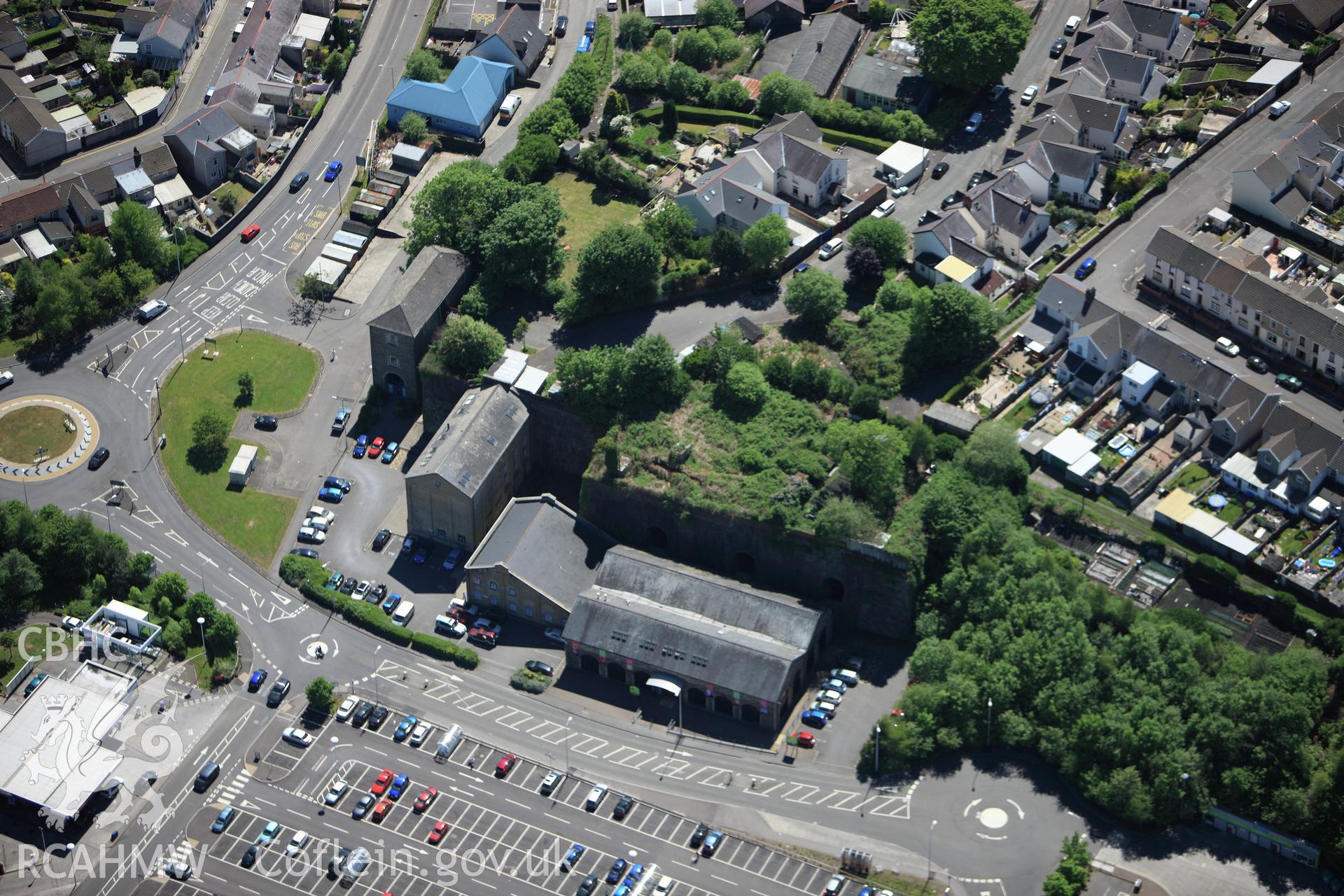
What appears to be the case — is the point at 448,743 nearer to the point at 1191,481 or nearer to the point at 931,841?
the point at 931,841

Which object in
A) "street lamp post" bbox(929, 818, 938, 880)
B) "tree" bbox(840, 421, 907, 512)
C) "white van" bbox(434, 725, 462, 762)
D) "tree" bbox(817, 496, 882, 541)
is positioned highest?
"tree" bbox(840, 421, 907, 512)

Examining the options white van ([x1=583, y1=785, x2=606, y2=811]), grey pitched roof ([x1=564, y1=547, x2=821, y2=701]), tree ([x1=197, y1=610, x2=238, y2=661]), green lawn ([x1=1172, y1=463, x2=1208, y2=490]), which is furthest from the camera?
green lawn ([x1=1172, y1=463, x2=1208, y2=490])

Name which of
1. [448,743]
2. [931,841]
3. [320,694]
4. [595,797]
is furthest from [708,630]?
[320,694]

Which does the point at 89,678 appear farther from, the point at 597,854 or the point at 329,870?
the point at 597,854

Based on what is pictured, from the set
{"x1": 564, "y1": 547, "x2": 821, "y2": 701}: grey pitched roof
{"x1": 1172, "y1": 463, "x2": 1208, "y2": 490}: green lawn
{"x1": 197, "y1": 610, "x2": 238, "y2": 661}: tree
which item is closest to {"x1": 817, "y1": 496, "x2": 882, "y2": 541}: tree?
{"x1": 564, "y1": 547, "x2": 821, "y2": 701}: grey pitched roof

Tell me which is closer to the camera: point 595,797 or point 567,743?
point 595,797

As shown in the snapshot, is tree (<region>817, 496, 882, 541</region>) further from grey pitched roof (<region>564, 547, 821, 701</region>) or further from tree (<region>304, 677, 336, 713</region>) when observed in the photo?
tree (<region>304, 677, 336, 713</region>)
